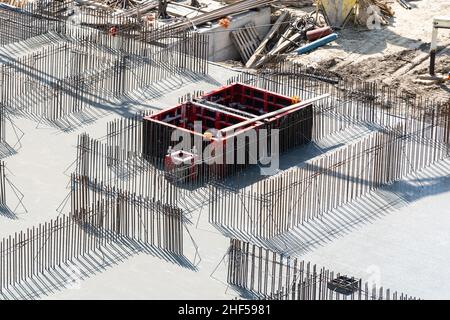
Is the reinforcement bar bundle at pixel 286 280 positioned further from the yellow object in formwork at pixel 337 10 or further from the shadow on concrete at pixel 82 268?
the yellow object in formwork at pixel 337 10

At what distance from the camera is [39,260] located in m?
43.5

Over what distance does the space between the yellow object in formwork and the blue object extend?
136 cm

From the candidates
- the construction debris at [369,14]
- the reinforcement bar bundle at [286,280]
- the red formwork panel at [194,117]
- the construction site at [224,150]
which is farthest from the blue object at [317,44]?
the reinforcement bar bundle at [286,280]

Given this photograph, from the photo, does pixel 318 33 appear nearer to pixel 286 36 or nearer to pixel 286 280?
pixel 286 36

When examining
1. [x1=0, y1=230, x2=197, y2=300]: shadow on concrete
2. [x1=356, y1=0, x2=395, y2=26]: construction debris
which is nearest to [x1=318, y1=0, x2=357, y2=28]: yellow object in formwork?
[x1=356, y1=0, x2=395, y2=26]: construction debris

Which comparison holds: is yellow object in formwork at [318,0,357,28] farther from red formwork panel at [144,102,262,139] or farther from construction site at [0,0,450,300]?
red formwork panel at [144,102,262,139]

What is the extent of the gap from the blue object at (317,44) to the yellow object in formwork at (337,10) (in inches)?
53.6

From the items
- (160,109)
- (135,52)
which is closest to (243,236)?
(160,109)

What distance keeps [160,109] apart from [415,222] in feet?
36.2

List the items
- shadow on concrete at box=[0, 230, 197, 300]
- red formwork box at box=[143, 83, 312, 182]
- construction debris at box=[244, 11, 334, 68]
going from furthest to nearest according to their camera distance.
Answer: construction debris at box=[244, 11, 334, 68] < red formwork box at box=[143, 83, 312, 182] < shadow on concrete at box=[0, 230, 197, 300]

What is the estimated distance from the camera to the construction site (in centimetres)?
4344

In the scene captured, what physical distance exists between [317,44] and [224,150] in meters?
13.7

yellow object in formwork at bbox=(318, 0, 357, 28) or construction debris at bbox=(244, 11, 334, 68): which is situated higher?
yellow object in formwork at bbox=(318, 0, 357, 28)

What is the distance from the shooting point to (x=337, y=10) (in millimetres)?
62938
